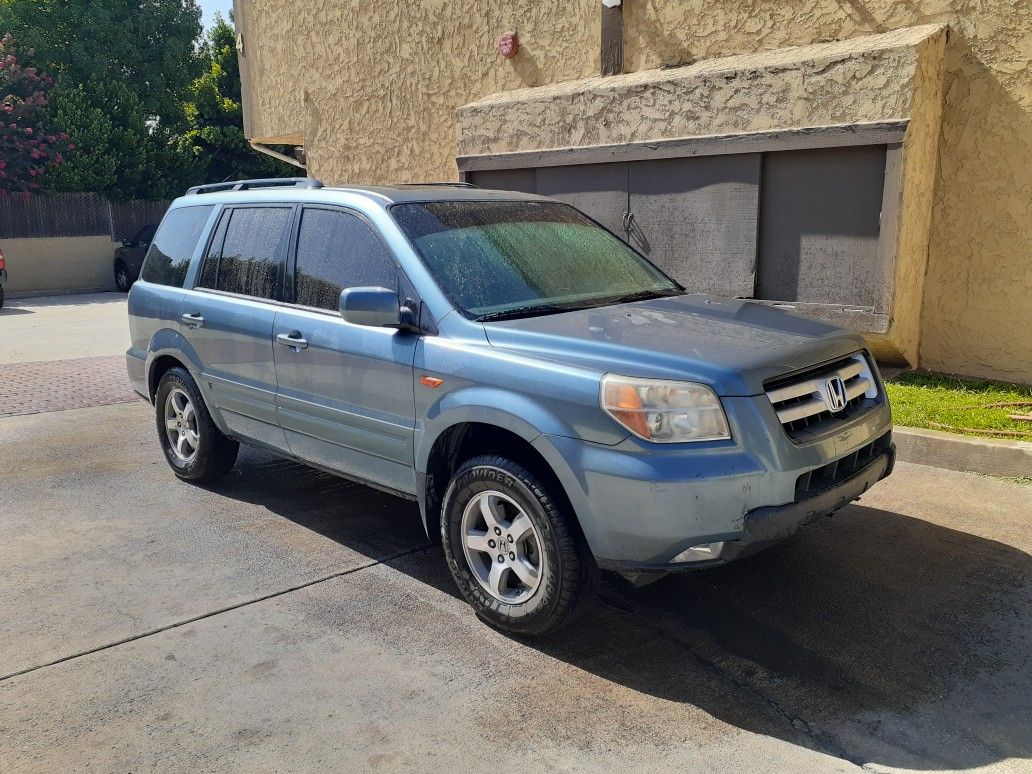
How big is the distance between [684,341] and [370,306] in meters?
1.35

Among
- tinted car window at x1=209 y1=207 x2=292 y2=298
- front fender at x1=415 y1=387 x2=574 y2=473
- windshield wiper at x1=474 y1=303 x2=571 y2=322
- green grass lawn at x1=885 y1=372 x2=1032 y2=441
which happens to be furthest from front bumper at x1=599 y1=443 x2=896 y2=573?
green grass lawn at x1=885 y1=372 x2=1032 y2=441

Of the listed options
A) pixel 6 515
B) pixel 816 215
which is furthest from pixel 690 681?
pixel 816 215

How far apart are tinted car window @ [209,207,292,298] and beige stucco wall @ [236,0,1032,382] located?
16.4ft

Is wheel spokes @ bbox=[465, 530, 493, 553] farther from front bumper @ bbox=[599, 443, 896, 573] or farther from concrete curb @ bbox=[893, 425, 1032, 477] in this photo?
concrete curb @ bbox=[893, 425, 1032, 477]

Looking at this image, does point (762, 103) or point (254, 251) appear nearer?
point (254, 251)

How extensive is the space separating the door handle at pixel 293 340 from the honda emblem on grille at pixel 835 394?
250cm

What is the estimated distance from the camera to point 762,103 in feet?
27.1

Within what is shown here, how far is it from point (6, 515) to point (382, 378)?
2.83 m

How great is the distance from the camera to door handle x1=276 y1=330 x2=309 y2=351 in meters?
4.67

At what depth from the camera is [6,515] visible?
5.49m

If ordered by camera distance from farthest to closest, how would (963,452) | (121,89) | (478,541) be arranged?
(121,89), (963,452), (478,541)

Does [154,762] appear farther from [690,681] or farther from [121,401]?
[121,401]

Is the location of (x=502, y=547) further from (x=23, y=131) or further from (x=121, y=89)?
(x=121, y=89)

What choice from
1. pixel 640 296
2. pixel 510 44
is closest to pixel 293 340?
pixel 640 296
